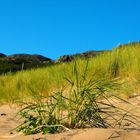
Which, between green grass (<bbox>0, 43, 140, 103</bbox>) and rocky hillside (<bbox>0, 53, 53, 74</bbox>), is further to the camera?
rocky hillside (<bbox>0, 53, 53, 74</bbox>)

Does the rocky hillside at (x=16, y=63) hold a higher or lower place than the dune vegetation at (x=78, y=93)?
higher

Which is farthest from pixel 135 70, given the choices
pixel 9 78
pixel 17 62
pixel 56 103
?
pixel 17 62

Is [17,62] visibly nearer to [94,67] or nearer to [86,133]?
[94,67]

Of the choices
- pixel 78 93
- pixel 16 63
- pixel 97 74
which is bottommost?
pixel 78 93

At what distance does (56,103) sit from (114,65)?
3.09 metres

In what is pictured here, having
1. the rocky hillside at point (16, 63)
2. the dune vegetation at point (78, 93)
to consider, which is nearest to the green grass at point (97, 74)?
the dune vegetation at point (78, 93)

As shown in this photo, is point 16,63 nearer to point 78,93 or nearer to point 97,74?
point 97,74

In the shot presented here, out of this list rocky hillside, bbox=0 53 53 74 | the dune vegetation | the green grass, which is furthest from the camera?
rocky hillside, bbox=0 53 53 74

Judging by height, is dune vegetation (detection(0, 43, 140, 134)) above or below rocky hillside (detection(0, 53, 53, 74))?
below

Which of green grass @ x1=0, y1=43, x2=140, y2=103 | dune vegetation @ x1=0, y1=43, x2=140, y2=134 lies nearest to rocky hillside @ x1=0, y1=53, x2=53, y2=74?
green grass @ x1=0, y1=43, x2=140, y2=103

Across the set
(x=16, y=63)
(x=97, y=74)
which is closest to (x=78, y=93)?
(x=97, y=74)

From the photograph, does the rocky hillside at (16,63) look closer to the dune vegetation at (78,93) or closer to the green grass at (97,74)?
the green grass at (97,74)

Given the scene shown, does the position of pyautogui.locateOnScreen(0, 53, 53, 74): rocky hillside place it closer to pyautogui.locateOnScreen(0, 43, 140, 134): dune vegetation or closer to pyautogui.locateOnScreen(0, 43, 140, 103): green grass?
pyautogui.locateOnScreen(0, 43, 140, 103): green grass

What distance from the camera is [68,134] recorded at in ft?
11.7
